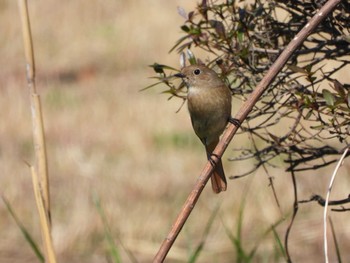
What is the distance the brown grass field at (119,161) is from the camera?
5.68 metres

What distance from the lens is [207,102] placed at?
11.4 feet

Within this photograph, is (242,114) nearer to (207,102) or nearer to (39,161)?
(39,161)

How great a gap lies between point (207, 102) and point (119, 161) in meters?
3.74

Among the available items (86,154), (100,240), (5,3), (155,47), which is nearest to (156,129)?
(86,154)

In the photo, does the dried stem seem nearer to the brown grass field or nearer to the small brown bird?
the small brown bird

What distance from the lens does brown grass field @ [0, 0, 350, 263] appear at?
5684mm

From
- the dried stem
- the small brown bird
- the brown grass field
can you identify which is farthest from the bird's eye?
the dried stem

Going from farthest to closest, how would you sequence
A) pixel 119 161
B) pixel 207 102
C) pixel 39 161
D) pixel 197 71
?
pixel 119 161 → pixel 207 102 → pixel 197 71 → pixel 39 161

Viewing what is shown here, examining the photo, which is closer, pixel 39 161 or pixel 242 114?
pixel 242 114

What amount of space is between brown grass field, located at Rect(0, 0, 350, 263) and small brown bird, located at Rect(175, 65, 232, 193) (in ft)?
1.29

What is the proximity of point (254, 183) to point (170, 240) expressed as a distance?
4.49m

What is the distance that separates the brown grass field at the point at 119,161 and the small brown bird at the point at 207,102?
393 millimetres

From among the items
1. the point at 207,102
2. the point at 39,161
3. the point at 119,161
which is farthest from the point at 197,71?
the point at 119,161

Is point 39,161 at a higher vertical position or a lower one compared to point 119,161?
higher
